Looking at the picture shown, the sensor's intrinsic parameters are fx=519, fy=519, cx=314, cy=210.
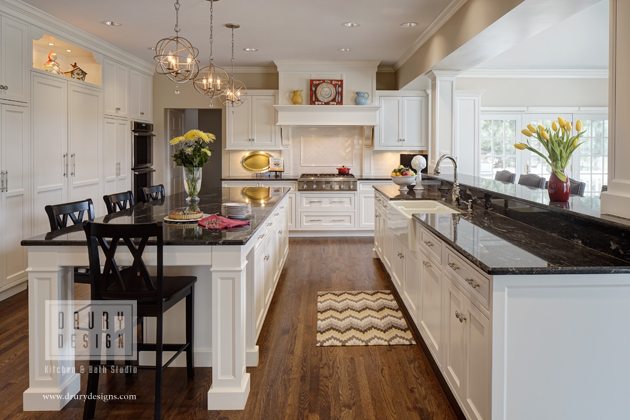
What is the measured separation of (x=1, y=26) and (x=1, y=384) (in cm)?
328

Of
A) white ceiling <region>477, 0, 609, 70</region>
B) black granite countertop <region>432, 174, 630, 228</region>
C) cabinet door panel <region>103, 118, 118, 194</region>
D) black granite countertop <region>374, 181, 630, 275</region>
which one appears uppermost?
white ceiling <region>477, 0, 609, 70</region>

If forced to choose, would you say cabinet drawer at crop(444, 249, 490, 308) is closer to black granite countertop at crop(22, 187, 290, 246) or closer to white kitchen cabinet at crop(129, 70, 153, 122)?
black granite countertop at crop(22, 187, 290, 246)

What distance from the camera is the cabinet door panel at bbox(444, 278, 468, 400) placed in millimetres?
2324

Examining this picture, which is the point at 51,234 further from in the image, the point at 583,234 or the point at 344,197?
the point at 344,197

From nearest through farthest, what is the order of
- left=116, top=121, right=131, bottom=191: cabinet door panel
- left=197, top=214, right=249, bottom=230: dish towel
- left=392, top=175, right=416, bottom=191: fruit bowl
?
left=197, top=214, right=249, bottom=230: dish towel → left=392, top=175, right=416, bottom=191: fruit bowl → left=116, top=121, right=131, bottom=191: cabinet door panel

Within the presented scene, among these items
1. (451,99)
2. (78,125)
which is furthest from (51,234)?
(451,99)

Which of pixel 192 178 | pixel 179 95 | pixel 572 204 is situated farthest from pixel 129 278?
pixel 179 95

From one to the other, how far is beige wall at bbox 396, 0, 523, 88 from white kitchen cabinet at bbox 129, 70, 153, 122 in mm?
4036

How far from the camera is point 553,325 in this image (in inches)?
76.2

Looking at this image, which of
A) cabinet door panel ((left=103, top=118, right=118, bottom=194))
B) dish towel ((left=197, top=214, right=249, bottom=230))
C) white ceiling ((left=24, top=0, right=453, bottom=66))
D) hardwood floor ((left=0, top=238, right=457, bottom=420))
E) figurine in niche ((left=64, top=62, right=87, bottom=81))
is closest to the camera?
hardwood floor ((left=0, top=238, right=457, bottom=420))

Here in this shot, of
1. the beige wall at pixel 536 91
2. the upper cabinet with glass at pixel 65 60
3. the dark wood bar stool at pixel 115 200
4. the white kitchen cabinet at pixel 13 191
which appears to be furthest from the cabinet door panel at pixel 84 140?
the beige wall at pixel 536 91

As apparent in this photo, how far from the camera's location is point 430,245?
3.07 m

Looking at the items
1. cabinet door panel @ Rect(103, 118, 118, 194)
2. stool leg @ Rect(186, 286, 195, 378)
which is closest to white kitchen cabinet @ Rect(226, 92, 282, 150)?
cabinet door panel @ Rect(103, 118, 118, 194)

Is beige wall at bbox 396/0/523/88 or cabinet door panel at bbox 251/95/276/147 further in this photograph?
cabinet door panel at bbox 251/95/276/147
